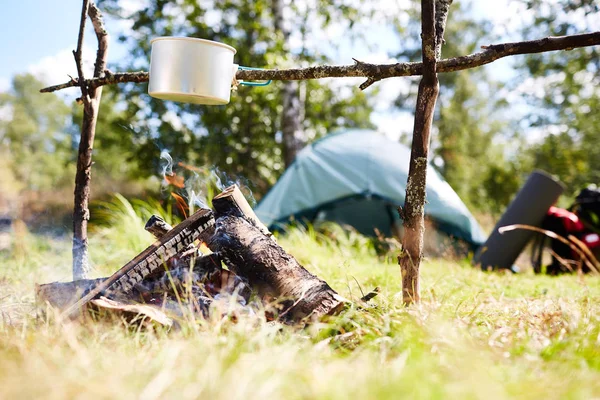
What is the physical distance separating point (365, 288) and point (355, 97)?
6.47 metres

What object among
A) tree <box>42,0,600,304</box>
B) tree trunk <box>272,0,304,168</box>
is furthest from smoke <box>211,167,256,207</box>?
tree trunk <box>272,0,304,168</box>

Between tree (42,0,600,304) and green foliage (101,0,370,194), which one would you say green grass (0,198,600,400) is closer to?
tree (42,0,600,304)

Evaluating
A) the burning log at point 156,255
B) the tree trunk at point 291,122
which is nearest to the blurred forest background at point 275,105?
the tree trunk at point 291,122

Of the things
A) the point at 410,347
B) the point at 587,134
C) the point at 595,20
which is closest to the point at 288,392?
the point at 410,347

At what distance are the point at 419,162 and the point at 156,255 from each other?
1.22 metres

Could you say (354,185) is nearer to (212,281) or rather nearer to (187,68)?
(212,281)

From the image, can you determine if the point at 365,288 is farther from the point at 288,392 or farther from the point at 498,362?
the point at 288,392

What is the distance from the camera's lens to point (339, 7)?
850 cm

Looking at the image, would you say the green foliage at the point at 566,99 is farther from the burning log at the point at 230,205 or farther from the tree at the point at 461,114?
the burning log at the point at 230,205

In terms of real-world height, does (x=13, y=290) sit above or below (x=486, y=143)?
below

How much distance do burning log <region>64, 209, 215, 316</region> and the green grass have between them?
0.88 ft

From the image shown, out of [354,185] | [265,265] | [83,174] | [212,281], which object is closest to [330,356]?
[265,265]

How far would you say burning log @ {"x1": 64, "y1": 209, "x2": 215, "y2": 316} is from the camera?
2303 mm

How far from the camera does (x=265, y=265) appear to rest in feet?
7.72
